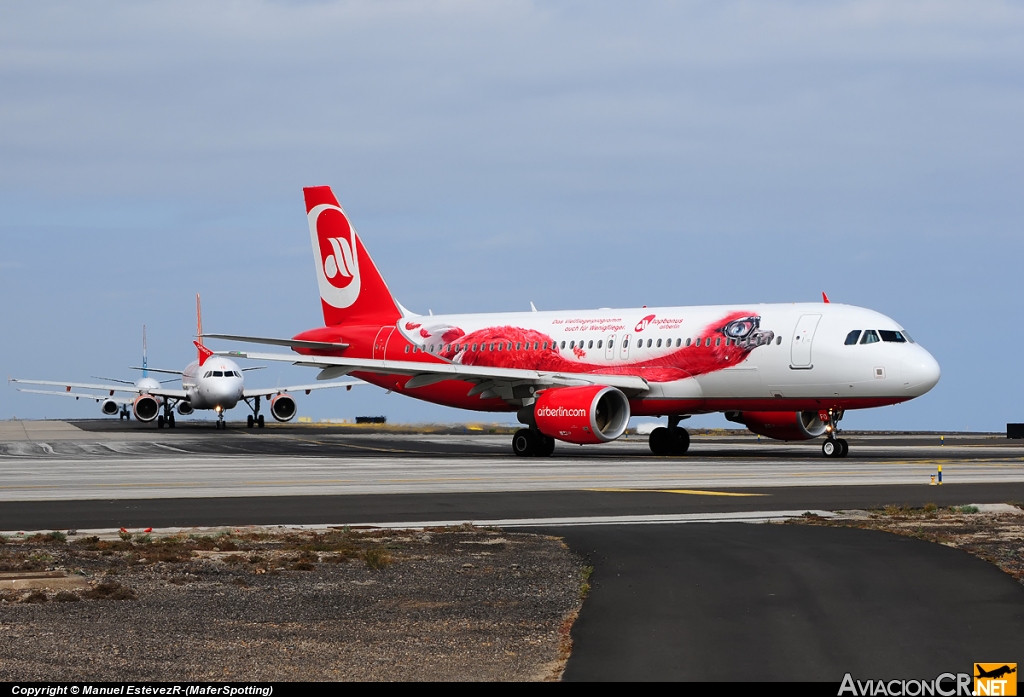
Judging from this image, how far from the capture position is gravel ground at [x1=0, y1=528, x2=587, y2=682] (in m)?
6.95

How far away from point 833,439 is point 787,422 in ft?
9.97

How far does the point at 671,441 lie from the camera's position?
34812 mm

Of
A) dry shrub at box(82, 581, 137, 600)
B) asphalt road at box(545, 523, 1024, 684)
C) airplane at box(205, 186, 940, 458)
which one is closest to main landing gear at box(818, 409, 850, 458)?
airplane at box(205, 186, 940, 458)

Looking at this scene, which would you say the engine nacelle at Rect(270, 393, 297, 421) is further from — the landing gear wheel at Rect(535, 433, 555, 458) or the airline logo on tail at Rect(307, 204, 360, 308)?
the landing gear wheel at Rect(535, 433, 555, 458)

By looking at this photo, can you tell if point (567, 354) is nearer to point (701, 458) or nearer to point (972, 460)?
point (701, 458)

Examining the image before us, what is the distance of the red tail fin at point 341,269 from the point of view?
40.9m

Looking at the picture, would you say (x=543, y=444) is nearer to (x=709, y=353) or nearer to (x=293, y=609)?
(x=709, y=353)

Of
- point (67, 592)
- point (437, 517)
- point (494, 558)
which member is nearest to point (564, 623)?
point (494, 558)

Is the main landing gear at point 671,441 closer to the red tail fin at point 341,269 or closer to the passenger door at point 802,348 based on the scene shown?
the passenger door at point 802,348

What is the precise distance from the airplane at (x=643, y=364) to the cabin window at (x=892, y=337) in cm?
3

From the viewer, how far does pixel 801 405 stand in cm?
3139

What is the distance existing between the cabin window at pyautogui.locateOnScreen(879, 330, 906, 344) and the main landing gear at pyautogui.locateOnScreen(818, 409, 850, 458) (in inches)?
96.2

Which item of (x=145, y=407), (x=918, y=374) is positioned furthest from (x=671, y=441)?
(x=145, y=407)

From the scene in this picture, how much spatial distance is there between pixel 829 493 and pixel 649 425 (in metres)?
26.0
